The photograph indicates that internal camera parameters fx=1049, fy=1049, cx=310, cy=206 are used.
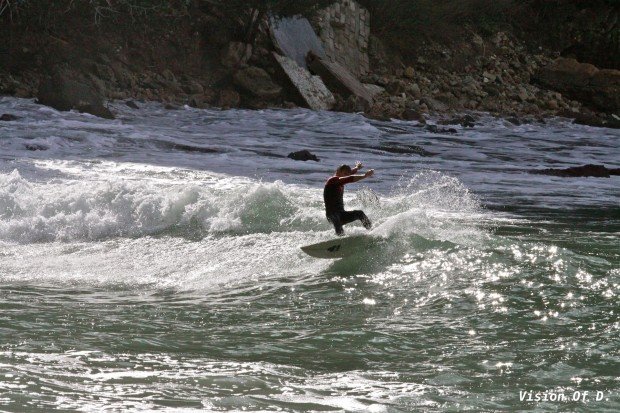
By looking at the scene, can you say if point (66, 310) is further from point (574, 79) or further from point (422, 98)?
point (574, 79)

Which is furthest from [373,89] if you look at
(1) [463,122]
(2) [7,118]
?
(2) [7,118]

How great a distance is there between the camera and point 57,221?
13.5m

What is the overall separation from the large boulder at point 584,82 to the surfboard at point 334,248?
78.8 feet

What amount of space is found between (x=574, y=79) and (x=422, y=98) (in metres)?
5.98

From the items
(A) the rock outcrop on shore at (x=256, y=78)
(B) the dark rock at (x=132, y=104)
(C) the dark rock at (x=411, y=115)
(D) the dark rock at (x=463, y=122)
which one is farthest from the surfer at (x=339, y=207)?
(C) the dark rock at (x=411, y=115)

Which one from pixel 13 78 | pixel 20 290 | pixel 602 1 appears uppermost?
pixel 602 1

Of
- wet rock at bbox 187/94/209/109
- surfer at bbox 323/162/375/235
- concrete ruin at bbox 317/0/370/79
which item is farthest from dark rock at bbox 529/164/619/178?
concrete ruin at bbox 317/0/370/79

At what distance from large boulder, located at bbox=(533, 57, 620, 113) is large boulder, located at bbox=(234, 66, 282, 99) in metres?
10.5

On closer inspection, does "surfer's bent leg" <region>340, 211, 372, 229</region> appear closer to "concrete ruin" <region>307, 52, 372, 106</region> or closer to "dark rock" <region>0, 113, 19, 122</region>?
"dark rock" <region>0, 113, 19, 122</region>

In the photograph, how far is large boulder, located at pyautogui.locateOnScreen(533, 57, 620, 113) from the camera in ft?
109

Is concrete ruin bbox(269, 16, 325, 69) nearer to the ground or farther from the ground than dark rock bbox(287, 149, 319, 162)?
farther from the ground

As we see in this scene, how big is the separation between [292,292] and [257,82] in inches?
791

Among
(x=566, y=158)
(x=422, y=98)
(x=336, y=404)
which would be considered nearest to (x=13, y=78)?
(x=422, y=98)

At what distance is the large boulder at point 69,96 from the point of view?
24875 millimetres
